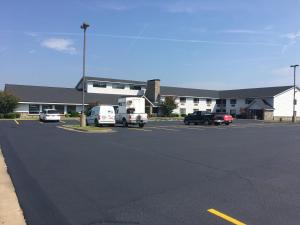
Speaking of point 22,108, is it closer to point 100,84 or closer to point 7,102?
point 7,102

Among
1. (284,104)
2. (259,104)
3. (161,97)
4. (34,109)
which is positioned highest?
(161,97)

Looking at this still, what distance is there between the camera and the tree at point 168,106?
61.0 metres

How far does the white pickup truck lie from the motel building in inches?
865

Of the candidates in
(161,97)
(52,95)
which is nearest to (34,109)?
(52,95)

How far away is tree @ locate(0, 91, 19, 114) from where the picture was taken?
4369 cm

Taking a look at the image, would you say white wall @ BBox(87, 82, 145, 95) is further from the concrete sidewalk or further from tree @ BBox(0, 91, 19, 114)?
the concrete sidewalk

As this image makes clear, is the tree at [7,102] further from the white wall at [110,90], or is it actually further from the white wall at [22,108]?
the white wall at [110,90]

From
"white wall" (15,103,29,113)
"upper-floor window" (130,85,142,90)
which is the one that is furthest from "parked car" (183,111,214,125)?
"upper-floor window" (130,85,142,90)

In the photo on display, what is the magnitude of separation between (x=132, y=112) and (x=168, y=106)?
3172 centimetres

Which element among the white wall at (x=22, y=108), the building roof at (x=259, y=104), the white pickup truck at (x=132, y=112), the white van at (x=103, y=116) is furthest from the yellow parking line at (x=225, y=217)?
the building roof at (x=259, y=104)

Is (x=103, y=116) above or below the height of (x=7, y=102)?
below

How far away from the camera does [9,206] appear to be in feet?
19.3

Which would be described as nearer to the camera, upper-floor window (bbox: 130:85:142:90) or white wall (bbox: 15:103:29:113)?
white wall (bbox: 15:103:29:113)

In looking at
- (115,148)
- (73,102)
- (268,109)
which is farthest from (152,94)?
(115,148)
